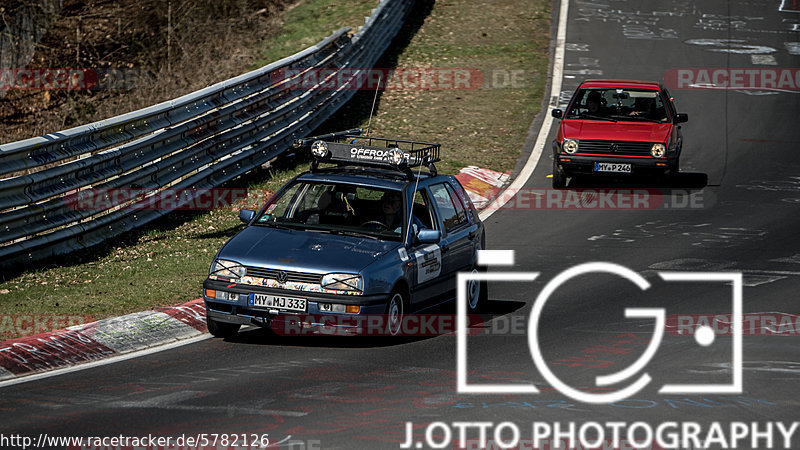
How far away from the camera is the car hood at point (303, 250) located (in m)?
10.1

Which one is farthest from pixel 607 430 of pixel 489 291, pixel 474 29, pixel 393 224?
pixel 474 29

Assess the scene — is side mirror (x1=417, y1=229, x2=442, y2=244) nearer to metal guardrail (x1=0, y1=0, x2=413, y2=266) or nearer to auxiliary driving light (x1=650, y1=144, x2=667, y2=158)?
metal guardrail (x1=0, y1=0, x2=413, y2=266)

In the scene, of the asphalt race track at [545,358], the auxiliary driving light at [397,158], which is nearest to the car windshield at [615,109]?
the asphalt race track at [545,358]

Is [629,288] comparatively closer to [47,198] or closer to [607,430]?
[607,430]

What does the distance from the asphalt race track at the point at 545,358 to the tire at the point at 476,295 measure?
0.44ft

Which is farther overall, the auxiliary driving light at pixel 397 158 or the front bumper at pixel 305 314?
the auxiliary driving light at pixel 397 158

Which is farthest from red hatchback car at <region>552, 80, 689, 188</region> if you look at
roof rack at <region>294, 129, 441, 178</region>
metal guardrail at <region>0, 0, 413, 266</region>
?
roof rack at <region>294, 129, 441, 178</region>

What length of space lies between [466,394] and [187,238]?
718cm

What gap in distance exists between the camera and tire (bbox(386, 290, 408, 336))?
10.4 m

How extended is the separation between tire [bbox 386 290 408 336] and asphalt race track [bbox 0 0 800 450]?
0.16 metres
